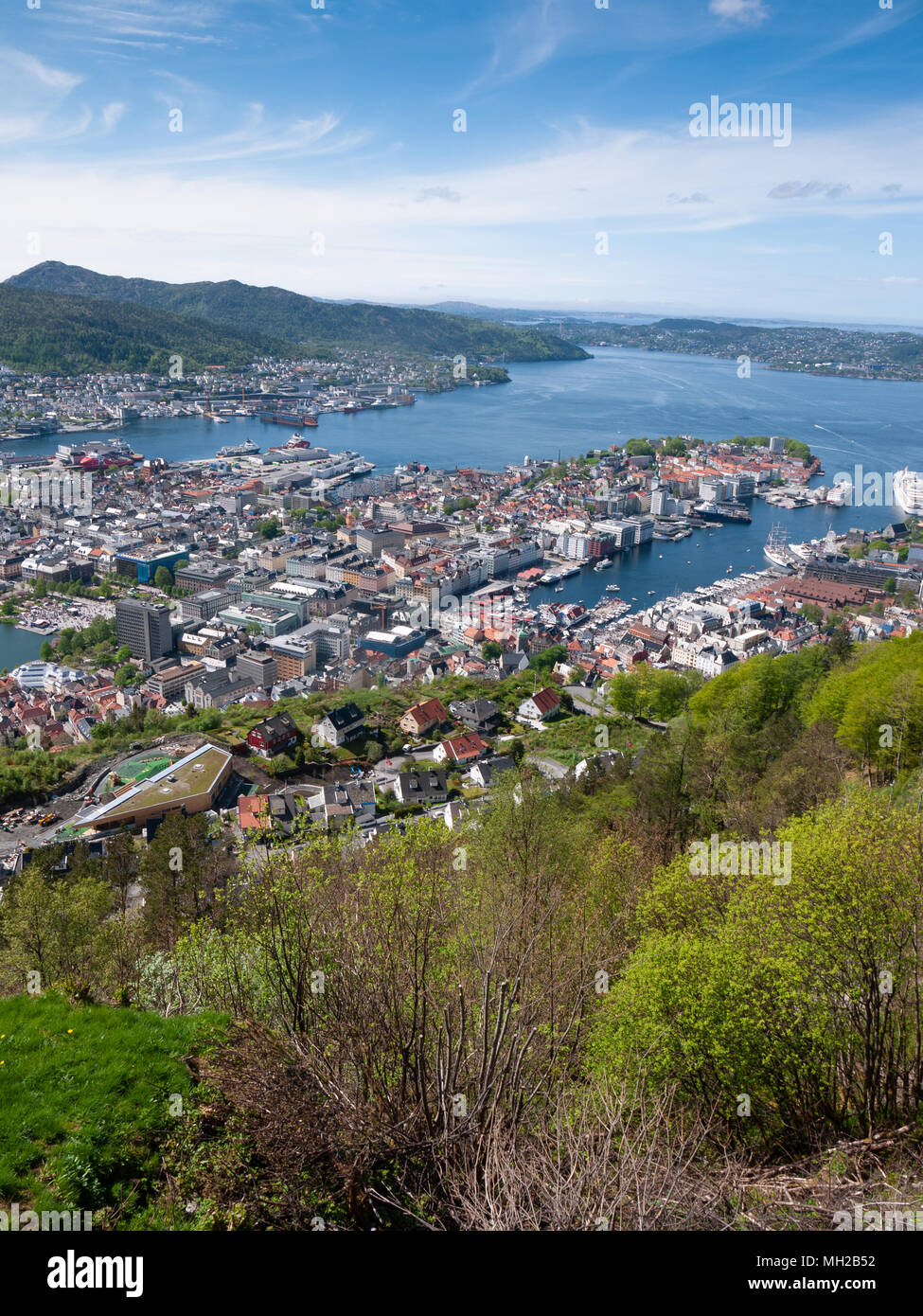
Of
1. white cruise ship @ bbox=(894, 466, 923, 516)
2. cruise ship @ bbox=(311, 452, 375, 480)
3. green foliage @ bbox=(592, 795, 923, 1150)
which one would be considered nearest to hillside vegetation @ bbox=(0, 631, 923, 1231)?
green foliage @ bbox=(592, 795, 923, 1150)

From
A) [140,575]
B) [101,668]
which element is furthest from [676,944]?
[140,575]

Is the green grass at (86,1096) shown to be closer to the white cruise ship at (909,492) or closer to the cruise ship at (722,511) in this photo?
the cruise ship at (722,511)

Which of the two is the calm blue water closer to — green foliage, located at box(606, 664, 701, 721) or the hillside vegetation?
green foliage, located at box(606, 664, 701, 721)

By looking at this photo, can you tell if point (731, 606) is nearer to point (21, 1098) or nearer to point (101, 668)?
point (101, 668)

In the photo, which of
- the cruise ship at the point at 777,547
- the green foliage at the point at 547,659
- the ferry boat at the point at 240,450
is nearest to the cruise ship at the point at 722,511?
the cruise ship at the point at 777,547

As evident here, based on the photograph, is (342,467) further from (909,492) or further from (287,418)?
(909,492)
